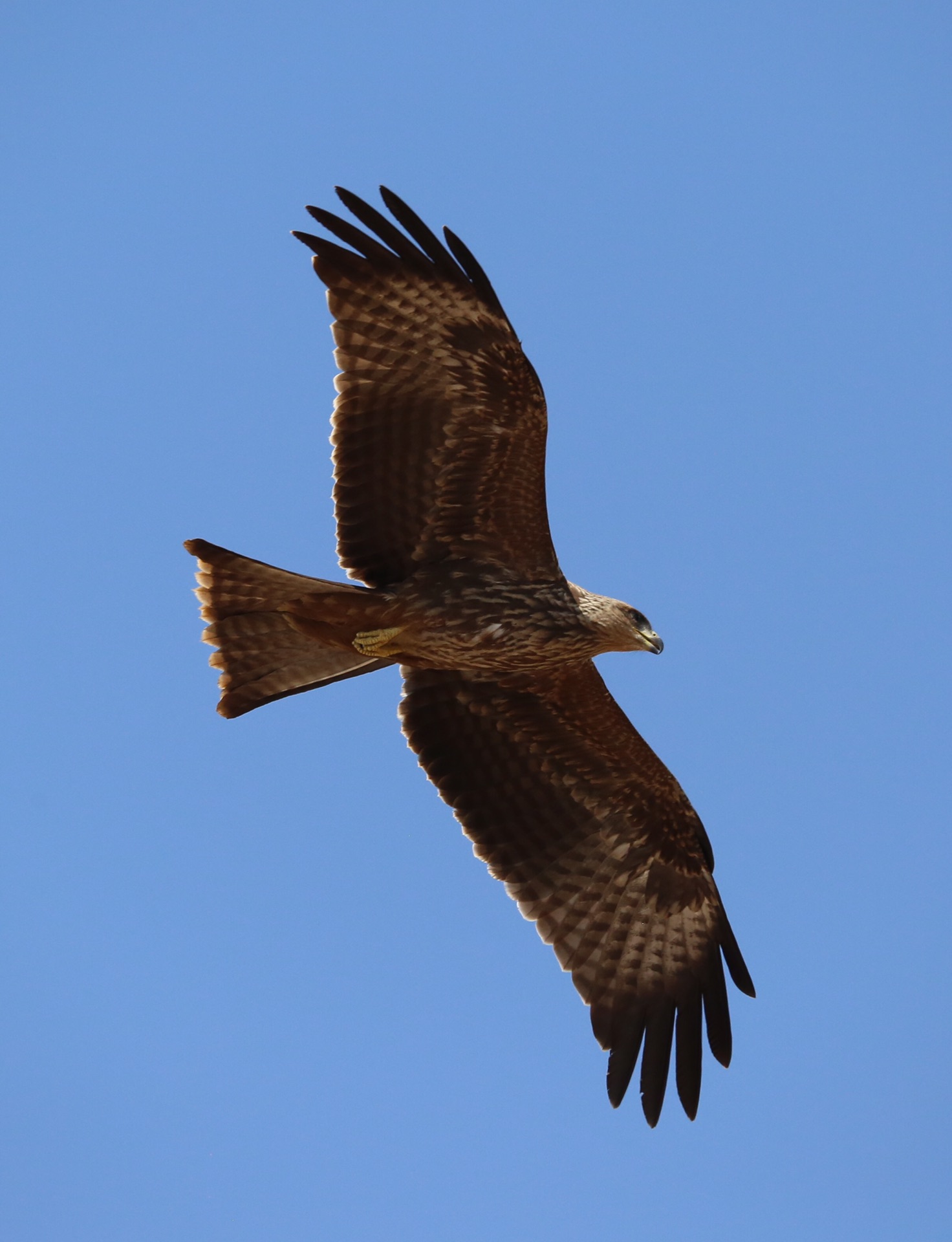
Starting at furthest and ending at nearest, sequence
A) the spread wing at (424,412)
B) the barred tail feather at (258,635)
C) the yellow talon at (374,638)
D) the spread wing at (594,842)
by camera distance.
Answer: the spread wing at (594,842)
the yellow talon at (374,638)
the barred tail feather at (258,635)
the spread wing at (424,412)

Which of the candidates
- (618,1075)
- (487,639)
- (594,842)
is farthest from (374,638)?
(618,1075)

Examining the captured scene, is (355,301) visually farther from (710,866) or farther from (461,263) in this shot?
(710,866)

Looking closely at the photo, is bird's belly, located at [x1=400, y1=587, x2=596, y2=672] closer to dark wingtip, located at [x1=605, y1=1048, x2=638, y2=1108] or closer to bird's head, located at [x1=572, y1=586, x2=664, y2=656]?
bird's head, located at [x1=572, y1=586, x2=664, y2=656]

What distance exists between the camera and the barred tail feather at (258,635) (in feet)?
26.3

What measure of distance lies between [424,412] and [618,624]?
1.66 metres

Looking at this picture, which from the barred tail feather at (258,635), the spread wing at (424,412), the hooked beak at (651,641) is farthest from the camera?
the hooked beak at (651,641)

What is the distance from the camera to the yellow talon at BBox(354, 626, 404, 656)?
27.3 feet

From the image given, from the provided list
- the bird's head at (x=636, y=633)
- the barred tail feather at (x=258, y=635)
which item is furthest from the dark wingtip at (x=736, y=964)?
the barred tail feather at (x=258, y=635)

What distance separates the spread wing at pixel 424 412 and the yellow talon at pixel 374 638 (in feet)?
0.98

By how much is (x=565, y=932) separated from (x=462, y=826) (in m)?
0.96

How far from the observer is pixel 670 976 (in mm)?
9148

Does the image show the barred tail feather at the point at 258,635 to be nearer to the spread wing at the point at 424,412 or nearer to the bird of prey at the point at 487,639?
the bird of prey at the point at 487,639

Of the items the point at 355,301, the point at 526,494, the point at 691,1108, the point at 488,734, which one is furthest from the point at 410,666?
the point at 691,1108

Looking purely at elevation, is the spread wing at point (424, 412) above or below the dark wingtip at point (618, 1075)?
above
